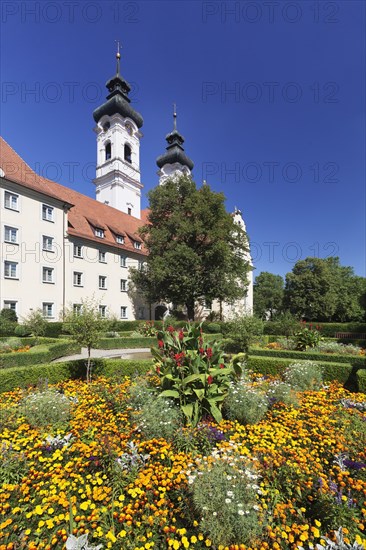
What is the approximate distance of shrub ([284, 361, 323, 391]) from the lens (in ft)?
25.2

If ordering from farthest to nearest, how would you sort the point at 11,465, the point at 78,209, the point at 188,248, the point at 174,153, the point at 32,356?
the point at 174,153 < the point at 78,209 < the point at 188,248 < the point at 32,356 < the point at 11,465

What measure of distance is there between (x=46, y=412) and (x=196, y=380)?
3.05 meters

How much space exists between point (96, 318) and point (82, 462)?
17.5ft

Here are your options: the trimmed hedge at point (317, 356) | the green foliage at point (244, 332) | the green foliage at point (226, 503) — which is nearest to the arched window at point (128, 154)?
the green foliage at point (244, 332)

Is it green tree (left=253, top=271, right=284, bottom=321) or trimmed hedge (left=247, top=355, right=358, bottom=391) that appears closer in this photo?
trimmed hedge (left=247, top=355, right=358, bottom=391)

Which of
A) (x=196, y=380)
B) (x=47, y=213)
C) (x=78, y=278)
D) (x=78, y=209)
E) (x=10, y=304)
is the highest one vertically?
(x=78, y=209)

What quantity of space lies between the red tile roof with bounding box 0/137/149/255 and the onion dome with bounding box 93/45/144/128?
1768cm

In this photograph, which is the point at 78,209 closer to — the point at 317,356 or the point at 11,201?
the point at 11,201

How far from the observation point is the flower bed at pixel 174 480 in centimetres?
283

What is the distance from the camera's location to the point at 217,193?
84.6 feet

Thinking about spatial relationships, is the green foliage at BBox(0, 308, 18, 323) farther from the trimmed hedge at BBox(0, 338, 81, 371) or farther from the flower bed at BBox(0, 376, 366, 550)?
the flower bed at BBox(0, 376, 366, 550)

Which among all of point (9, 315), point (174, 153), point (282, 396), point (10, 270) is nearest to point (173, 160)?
point (174, 153)

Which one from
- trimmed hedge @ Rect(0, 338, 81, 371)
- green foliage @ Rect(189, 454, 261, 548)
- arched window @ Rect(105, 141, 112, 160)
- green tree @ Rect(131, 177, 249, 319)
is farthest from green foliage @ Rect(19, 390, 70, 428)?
arched window @ Rect(105, 141, 112, 160)

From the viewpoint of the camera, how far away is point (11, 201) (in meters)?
20.4
